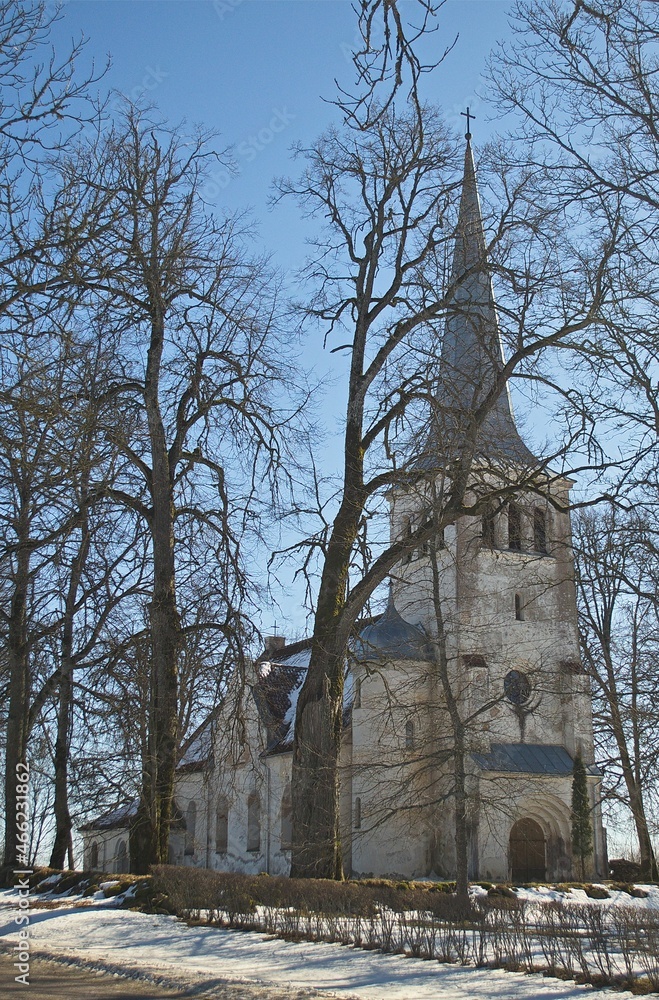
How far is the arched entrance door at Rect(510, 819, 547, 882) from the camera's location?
34438 mm

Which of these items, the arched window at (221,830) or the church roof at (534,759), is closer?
the church roof at (534,759)

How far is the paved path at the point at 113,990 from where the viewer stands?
7.71 m

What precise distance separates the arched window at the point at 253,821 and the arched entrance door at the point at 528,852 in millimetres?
9631

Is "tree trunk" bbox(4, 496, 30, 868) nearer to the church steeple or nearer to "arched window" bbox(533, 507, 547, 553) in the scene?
the church steeple

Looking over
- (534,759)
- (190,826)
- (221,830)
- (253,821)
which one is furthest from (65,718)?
(190,826)

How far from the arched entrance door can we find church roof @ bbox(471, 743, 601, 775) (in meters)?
1.93

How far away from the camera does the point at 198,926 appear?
39.1 ft

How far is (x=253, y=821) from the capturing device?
39.4 m

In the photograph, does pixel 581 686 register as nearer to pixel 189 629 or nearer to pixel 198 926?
pixel 189 629

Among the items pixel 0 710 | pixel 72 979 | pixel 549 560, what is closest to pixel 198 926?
pixel 72 979

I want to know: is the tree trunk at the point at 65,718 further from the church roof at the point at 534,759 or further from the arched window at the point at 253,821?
the arched window at the point at 253,821

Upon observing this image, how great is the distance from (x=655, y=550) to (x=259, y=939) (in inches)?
278

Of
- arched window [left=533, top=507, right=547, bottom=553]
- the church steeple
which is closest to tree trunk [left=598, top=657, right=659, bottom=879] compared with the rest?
arched window [left=533, top=507, right=547, bottom=553]

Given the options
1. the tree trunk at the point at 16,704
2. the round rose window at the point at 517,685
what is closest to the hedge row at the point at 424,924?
the tree trunk at the point at 16,704
